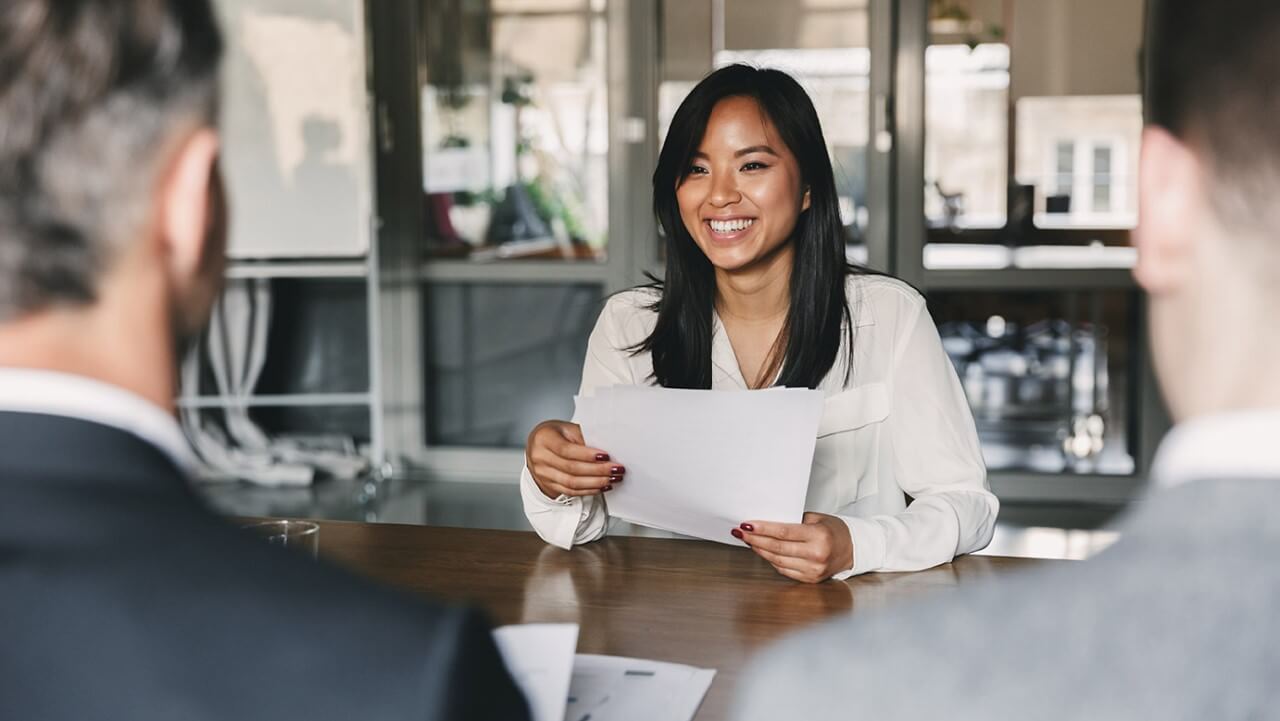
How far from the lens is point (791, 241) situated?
209 centimetres

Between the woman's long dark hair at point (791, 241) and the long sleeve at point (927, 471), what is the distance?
0.51 feet

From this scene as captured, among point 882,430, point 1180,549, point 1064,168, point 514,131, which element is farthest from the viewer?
point 514,131

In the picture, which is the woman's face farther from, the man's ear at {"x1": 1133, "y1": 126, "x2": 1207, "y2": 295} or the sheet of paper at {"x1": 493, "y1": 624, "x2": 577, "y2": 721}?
→ the man's ear at {"x1": 1133, "y1": 126, "x2": 1207, "y2": 295}

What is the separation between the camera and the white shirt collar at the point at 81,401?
1.82 ft

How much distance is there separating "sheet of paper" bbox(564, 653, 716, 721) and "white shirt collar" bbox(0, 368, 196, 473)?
541 mm

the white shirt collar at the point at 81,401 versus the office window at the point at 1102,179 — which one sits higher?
the office window at the point at 1102,179

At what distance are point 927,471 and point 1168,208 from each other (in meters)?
1.20

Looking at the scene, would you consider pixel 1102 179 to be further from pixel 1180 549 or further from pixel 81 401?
pixel 81 401

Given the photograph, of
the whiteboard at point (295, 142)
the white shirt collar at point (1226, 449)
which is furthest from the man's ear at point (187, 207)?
the whiteboard at point (295, 142)

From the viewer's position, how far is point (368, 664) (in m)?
0.51

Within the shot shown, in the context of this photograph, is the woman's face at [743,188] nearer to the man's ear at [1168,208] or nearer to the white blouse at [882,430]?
the white blouse at [882,430]

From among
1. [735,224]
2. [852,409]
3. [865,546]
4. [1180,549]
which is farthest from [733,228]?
[1180,549]

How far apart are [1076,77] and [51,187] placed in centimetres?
449

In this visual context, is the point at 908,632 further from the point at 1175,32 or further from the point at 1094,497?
the point at 1094,497
